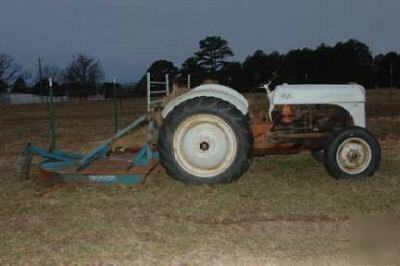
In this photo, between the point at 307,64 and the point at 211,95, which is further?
the point at 307,64

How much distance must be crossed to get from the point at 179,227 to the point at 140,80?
18.5 metres

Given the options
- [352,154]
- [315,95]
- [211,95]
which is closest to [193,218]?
[211,95]

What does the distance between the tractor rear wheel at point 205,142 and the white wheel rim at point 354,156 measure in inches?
51.4

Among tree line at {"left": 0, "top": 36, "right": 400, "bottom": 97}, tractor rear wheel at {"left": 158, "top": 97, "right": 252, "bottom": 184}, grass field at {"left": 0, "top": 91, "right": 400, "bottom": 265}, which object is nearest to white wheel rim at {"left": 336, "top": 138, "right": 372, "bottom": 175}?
grass field at {"left": 0, "top": 91, "right": 400, "bottom": 265}

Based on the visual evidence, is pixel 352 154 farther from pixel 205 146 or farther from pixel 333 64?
pixel 333 64

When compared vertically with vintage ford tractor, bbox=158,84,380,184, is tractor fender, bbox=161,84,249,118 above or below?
above

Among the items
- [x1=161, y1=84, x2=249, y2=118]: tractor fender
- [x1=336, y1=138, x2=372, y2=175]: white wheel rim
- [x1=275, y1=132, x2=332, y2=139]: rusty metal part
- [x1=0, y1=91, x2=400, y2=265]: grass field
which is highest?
[x1=161, y1=84, x2=249, y2=118]: tractor fender

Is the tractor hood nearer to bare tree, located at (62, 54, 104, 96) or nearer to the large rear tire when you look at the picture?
the large rear tire

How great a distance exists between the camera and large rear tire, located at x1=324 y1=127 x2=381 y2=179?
847 centimetres

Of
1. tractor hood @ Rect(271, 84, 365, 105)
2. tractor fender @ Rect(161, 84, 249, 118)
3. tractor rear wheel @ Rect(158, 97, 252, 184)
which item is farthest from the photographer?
tractor hood @ Rect(271, 84, 365, 105)

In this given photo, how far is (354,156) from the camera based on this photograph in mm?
8547

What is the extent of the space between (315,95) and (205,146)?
1770 mm

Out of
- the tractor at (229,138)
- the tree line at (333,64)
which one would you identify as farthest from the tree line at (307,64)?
the tractor at (229,138)

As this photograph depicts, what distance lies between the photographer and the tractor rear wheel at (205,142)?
326 inches
